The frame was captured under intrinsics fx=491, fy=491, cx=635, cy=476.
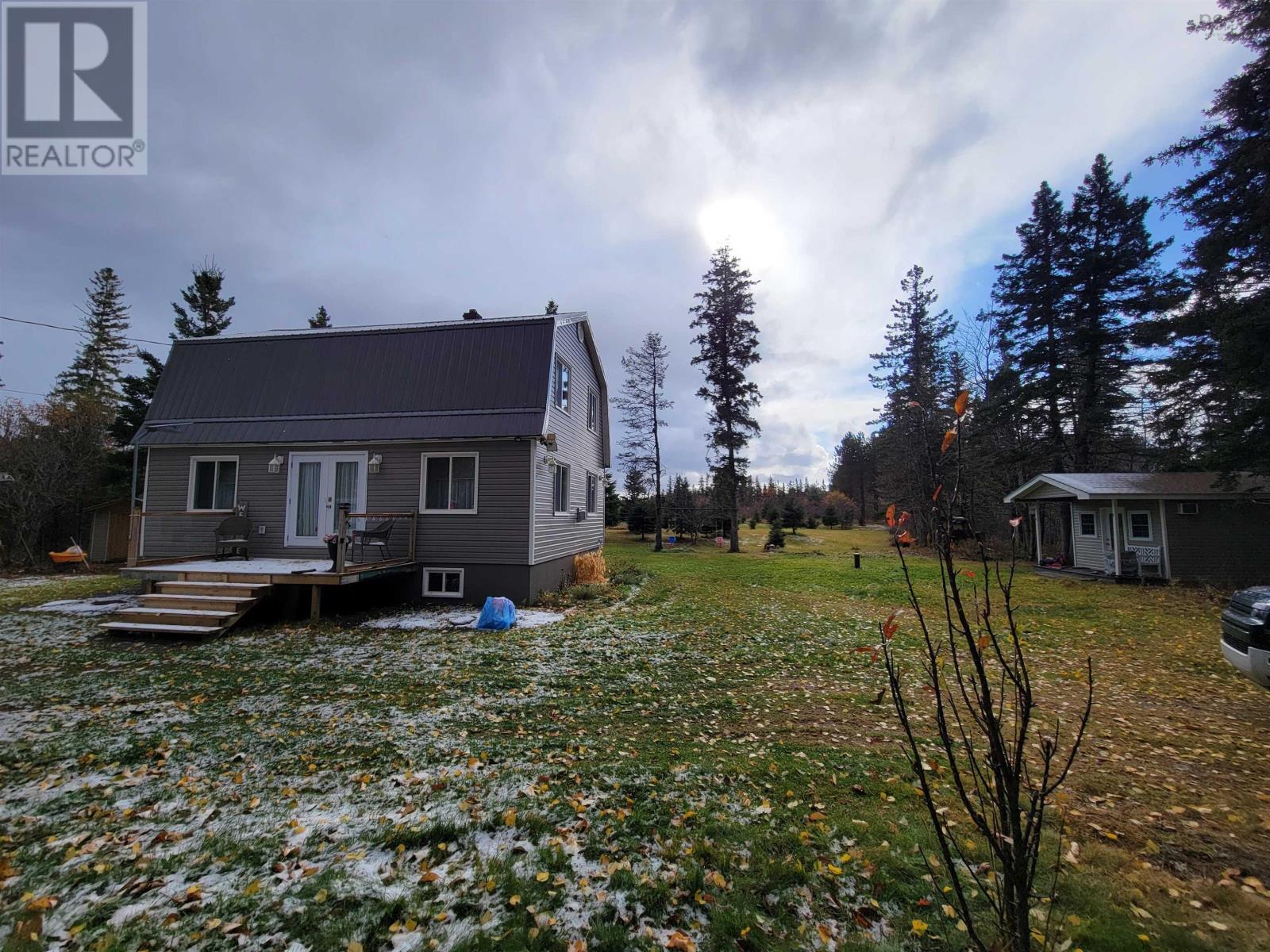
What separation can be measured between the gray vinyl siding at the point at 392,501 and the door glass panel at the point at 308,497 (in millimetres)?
322

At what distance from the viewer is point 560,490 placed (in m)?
13.0

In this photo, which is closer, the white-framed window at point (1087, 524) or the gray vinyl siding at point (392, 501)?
the gray vinyl siding at point (392, 501)

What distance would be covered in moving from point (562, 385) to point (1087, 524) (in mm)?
18464

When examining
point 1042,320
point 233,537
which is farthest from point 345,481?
point 1042,320

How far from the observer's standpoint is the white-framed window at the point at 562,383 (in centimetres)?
1233

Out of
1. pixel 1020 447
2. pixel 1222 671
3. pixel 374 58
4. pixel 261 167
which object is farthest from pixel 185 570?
pixel 1020 447

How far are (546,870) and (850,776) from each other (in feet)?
7.85

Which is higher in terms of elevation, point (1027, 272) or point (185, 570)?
point (1027, 272)

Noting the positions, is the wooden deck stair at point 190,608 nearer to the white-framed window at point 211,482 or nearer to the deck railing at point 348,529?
the deck railing at point 348,529

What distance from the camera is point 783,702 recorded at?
541 centimetres

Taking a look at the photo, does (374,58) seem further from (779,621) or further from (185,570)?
(779,621)

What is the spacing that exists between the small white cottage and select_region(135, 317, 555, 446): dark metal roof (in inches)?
664

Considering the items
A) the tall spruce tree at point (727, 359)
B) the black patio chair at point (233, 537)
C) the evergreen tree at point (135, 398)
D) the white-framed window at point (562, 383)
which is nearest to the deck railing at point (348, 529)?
the black patio chair at point (233, 537)

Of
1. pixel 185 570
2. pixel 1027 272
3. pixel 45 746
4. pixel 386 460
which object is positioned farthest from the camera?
pixel 1027 272
